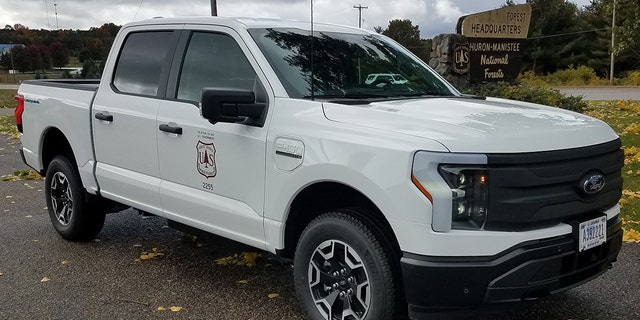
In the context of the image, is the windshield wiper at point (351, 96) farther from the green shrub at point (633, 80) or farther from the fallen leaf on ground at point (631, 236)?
the green shrub at point (633, 80)

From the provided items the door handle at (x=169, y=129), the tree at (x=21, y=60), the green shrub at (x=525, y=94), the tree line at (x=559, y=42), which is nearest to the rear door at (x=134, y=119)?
the door handle at (x=169, y=129)

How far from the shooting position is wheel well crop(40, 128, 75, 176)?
Result: 5797mm

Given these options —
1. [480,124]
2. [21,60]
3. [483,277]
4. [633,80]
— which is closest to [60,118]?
[480,124]

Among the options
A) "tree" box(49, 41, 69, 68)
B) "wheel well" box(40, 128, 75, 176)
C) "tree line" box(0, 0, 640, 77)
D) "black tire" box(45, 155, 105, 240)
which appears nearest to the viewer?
"black tire" box(45, 155, 105, 240)

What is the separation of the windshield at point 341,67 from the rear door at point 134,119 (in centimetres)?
98

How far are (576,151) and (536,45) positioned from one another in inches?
2055

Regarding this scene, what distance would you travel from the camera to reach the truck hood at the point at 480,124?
296 centimetres

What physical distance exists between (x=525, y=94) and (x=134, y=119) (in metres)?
10.8

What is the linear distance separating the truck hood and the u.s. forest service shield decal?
0.90 meters

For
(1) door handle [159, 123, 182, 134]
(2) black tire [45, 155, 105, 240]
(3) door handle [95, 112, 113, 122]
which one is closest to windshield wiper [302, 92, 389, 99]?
(1) door handle [159, 123, 182, 134]

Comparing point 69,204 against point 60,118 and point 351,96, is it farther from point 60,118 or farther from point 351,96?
point 351,96

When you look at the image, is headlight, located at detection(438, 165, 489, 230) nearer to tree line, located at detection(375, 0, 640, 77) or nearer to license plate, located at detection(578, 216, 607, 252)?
license plate, located at detection(578, 216, 607, 252)

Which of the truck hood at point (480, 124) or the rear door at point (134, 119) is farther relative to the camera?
the rear door at point (134, 119)

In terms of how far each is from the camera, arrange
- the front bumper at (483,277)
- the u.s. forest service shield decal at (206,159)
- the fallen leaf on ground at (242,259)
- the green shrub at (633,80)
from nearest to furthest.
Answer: the front bumper at (483,277) < the u.s. forest service shield decal at (206,159) < the fallen leaf on ground at (242,259) < the green shrub at (633,80)
